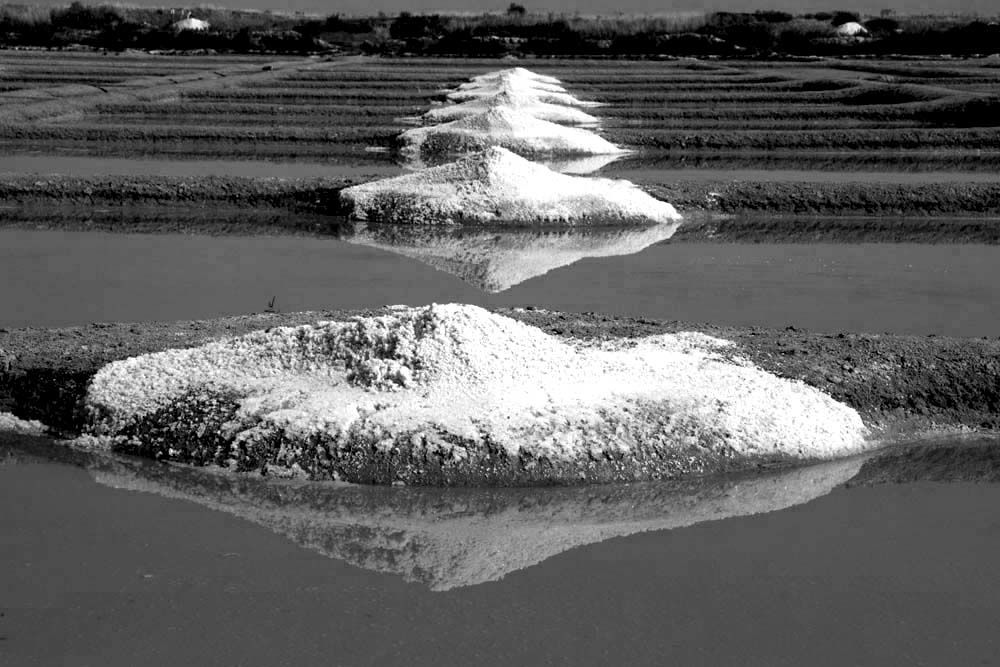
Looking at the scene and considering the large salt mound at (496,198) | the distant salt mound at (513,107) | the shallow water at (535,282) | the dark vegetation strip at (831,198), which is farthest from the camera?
the distant salt mound at (513,107)

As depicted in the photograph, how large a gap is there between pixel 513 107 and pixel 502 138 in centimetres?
389

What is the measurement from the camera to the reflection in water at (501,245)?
1058cm

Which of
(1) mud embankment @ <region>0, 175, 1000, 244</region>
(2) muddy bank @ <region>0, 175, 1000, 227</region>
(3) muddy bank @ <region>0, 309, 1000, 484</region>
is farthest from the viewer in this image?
(2) muddy bank @ <region>0, 175, 1000, 227</region>

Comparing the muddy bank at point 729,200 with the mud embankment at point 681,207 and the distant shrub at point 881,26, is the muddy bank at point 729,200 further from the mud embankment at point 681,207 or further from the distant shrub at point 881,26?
the distant shrub at point 881,26

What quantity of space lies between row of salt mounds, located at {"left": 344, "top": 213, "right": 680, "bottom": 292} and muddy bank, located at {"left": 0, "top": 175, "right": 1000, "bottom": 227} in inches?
35.0

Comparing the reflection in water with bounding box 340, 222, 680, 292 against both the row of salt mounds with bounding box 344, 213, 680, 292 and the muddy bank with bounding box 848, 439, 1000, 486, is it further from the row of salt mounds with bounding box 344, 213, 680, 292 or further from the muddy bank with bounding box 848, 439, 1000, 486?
the muddy bank with bounding box 848, 439, 1000, 486

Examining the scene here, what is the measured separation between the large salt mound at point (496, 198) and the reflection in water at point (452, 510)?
266 inches

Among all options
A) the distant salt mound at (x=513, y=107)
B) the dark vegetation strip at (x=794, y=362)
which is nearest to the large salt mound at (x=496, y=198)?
the dark vegetation strip at (x=794, y=362)

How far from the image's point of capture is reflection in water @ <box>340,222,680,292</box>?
10578mm

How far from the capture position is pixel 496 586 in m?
5.05

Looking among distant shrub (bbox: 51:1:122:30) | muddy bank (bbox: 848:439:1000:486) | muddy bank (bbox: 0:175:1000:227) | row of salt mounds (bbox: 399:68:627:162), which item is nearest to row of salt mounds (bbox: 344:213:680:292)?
muddy bank (bbox: 0:175:1000:227)

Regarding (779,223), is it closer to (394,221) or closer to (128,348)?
(394,221)

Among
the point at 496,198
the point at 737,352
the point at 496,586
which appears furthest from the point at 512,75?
the point at 496,586

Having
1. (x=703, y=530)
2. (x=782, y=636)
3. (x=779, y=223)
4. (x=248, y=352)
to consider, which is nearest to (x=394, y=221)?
(x=779, y=223)
